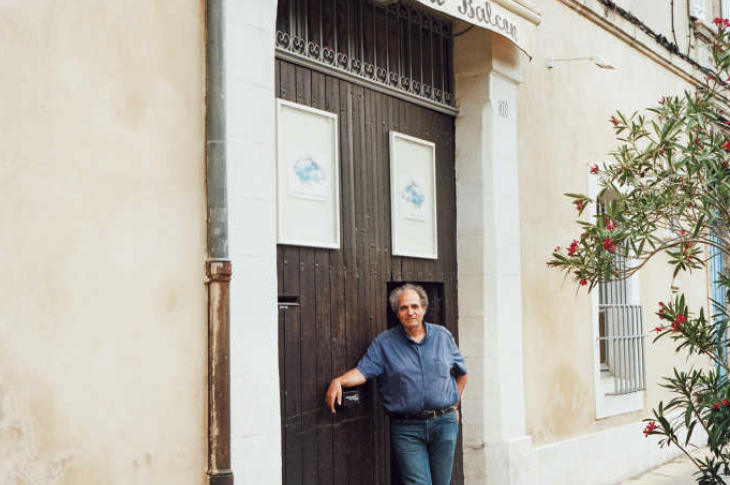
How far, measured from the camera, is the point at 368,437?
6.41 meters

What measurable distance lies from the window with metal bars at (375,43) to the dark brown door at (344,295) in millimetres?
123

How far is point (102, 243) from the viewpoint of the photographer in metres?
4.34

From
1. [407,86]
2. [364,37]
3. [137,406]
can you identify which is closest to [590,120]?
[407,86]

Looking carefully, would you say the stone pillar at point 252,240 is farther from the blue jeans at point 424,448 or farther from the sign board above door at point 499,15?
the sign board above door at point 499,15

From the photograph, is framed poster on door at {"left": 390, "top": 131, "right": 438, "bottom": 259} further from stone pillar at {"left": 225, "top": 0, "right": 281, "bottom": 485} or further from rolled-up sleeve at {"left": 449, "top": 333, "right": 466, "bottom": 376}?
stone pillar at {"left": 225, "top": 0, "right": 281, "bottom": 485}

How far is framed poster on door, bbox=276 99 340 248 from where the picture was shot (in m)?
5.75

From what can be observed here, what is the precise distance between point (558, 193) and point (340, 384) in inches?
146

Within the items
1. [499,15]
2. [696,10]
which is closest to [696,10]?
[696,10]

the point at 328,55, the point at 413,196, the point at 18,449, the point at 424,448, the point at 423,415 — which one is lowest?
the point at 424,448

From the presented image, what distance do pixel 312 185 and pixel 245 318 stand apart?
125 centimetres

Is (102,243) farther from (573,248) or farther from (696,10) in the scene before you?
(696,10)

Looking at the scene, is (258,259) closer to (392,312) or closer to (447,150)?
(392,312)

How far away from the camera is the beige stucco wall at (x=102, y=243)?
3971 millimetres

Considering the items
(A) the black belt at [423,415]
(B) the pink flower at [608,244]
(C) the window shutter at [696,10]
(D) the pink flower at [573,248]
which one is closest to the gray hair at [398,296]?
(A) the black belt at [423,415]
